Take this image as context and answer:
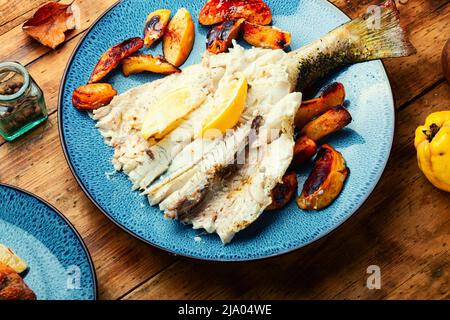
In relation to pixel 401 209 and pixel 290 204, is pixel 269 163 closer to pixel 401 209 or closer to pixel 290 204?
pixel 290 204

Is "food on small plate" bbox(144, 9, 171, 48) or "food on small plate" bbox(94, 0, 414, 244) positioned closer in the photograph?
"food on small plate" bbox(94, 0, 414, 244)

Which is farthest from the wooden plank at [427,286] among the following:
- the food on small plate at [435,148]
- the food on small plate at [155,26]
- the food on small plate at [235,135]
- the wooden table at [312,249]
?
the food on small plate at [155,26]

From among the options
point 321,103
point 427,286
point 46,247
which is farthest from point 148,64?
point 427,286

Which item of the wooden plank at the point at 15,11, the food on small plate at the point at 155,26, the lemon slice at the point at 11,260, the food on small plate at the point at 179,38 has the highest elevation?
the wooden plank at the point at 15,11

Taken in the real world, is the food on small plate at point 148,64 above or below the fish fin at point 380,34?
above

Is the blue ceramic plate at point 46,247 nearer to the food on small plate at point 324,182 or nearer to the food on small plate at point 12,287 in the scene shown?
the food on small plate at point 12,287

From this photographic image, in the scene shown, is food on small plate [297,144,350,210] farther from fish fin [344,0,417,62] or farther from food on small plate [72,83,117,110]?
food on small plate [72,83,117,110]

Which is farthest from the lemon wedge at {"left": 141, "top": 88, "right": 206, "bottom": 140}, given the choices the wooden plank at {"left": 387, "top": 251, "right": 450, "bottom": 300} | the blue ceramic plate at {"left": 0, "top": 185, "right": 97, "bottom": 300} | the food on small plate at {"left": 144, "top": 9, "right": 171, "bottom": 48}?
the wooden plank at {"left": 387, "top": 251, "right": 450, "bottom": 300}
